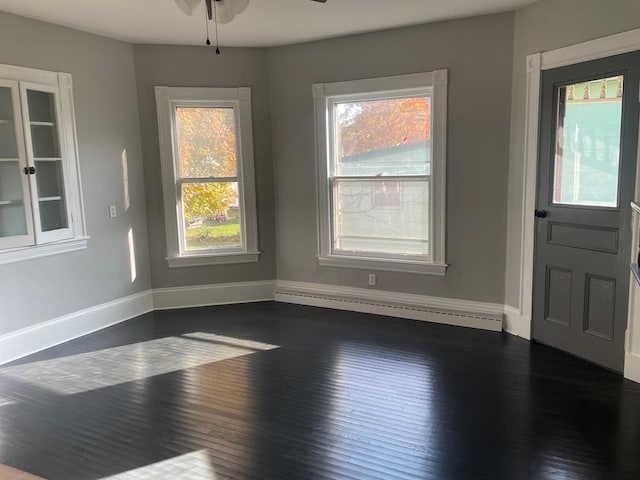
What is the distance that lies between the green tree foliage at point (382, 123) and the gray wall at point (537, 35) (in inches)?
30.5

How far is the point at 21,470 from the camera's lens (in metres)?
2.32

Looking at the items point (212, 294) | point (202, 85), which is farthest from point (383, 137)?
point (212, 294)

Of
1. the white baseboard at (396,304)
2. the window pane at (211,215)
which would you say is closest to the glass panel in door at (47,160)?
the window pane at (211,215)

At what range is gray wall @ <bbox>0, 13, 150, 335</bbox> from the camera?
12.4 feet

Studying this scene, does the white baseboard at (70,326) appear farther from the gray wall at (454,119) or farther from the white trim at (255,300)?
the gray wall at (454,119)

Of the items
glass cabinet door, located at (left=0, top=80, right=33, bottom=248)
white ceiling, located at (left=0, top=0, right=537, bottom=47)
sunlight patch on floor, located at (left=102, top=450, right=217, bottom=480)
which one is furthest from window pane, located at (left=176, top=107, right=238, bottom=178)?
sunlight patch on floor, located at (left=102, top=450, right=217, bottom=480)

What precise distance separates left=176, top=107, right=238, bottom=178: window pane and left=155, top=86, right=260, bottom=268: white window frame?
2.3 inches

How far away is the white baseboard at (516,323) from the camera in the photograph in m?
3.96

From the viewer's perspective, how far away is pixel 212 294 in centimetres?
518

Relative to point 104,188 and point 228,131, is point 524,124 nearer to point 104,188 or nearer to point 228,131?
point 228,131

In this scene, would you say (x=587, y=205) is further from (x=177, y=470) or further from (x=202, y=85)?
(x=202, y=85)

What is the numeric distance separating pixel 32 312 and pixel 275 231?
7.72 ft

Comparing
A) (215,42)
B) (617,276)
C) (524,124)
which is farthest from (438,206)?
(215,42)

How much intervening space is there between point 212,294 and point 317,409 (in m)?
2.59
